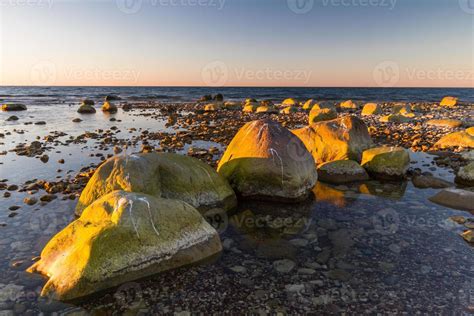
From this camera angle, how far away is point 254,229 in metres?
8.10

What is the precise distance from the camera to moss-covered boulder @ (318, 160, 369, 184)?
11.8 m

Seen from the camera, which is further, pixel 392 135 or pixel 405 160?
pixel 392 135

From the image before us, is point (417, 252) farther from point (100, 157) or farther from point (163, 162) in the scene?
point (100, 157)

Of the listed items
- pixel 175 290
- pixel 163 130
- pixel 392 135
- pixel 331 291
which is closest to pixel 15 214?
pixel 175 290

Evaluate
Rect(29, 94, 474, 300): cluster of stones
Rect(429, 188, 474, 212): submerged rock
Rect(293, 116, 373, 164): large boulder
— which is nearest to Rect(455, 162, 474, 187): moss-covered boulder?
Rect(29, 94, 474, 300): cluster of stones

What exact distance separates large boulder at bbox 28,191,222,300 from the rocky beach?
2 centimetres

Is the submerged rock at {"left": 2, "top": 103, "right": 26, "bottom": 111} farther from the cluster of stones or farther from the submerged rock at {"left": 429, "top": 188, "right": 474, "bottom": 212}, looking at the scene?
the submerged rock at {"left": 429, "top": 188, "right": 474, "bottom": 212}

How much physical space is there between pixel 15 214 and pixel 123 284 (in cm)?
464

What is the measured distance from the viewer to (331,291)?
5629mm

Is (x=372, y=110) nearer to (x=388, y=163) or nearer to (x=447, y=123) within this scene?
(x=447, y=123)
